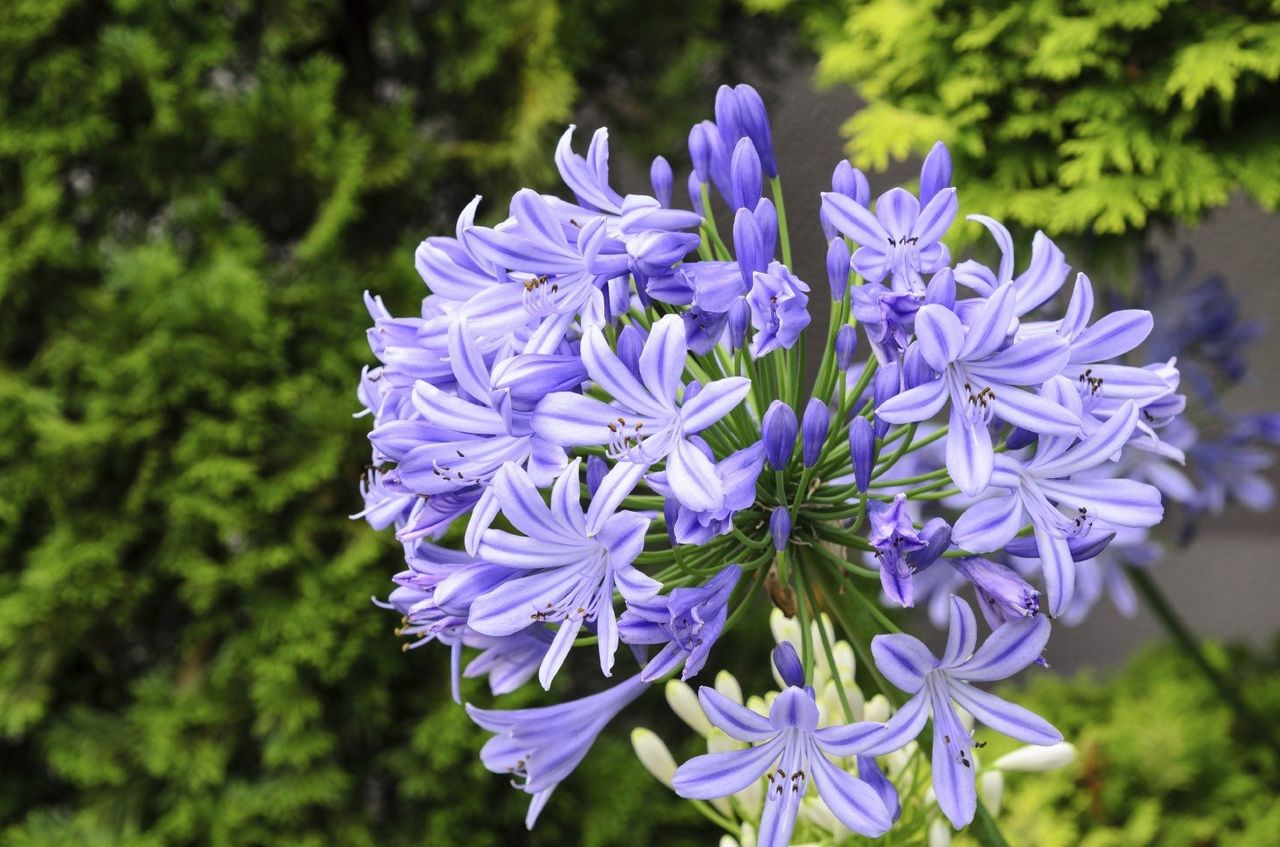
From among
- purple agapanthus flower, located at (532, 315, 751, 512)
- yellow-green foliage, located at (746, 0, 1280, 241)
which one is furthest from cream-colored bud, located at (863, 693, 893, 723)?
yellow-green foliage, located at (746, 0, 1280, 241)

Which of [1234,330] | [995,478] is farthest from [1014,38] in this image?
[995,478]

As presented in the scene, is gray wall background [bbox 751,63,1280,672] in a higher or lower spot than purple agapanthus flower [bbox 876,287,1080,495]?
lower

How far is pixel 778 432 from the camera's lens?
3.06 ft

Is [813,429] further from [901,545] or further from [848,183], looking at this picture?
[848,183]

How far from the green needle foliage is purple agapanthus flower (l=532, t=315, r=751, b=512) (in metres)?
1.73

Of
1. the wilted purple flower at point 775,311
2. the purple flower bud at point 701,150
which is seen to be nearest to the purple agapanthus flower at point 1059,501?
Answer: the wilted purple flower at point 775,311

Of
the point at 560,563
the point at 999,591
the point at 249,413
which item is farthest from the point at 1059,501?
the point at 249,413

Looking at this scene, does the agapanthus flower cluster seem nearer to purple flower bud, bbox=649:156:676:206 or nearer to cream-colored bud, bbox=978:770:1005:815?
purple flower bud, bbox=649:156:676:206

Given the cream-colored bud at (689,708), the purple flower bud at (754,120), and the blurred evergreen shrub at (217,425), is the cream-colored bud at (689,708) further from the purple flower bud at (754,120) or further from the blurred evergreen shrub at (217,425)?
the blurred evergreen shrub at (217,425)

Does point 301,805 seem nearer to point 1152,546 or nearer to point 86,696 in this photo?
point 86,696

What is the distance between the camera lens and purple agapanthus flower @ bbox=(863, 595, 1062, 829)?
35.5 inches

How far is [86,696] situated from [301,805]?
59cm

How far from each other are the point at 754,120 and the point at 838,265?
0.66 ft

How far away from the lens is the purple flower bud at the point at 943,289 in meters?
0.90
